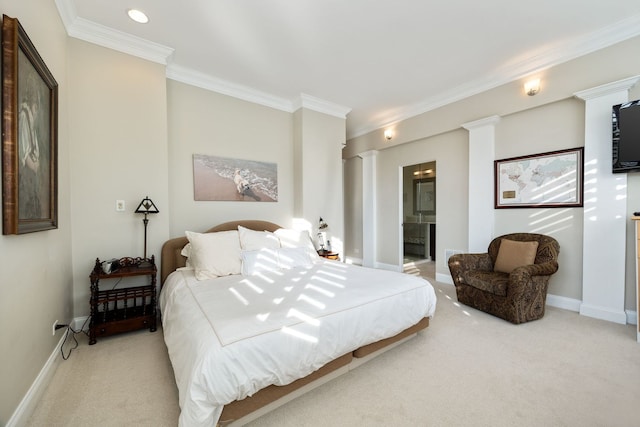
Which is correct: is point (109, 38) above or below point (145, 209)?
above

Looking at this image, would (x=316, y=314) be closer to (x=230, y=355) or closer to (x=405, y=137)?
(x=230, y=355)

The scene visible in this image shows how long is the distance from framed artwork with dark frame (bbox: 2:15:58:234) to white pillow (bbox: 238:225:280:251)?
4.86 feet

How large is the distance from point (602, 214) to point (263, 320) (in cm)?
354

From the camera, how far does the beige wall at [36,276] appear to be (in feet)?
4.26

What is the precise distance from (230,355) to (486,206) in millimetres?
3746

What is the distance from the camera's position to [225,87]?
11.6 ft

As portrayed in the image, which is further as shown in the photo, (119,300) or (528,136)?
(528,136)

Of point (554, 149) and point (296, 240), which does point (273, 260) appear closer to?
point (296, 240)

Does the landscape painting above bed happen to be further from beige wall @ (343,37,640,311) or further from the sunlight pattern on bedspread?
beige wall @ (343,37,640,311)

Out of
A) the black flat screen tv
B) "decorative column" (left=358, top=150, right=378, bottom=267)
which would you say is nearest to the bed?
the black flat screen tv

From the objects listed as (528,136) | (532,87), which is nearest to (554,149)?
(528,136)

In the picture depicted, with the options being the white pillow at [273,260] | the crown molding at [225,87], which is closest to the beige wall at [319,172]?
the crown molding at [225,87]

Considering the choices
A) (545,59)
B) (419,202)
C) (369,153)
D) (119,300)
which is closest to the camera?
(119,300)

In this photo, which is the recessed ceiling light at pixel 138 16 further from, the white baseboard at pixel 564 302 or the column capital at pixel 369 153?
the white baseboard at pixel 564 302
